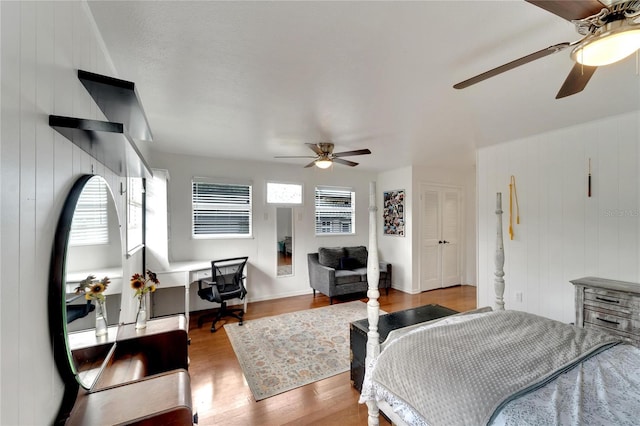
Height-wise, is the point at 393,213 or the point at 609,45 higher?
the point at 609,45

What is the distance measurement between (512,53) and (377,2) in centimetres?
101

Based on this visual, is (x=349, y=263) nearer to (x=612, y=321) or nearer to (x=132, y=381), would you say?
(x=612, y=321)

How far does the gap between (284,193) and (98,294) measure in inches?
150

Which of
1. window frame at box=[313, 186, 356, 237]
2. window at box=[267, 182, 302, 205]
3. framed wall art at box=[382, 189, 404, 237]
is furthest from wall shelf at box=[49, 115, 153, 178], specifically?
framed wall art at box=[382, 189, 404, 237]

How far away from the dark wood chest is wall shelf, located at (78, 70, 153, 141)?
6.91 ft

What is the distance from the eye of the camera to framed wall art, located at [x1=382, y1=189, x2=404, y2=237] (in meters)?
5.39

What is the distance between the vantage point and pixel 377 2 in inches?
49.3

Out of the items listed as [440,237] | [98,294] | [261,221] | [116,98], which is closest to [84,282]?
[98,294]

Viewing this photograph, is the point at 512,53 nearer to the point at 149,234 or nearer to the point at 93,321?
the point at 93,321

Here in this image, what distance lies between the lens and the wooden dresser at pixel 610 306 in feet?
7.80

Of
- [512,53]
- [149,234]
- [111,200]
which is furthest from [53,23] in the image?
[149,234]

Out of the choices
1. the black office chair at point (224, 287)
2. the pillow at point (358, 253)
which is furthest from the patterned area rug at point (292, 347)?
the pillow at point (358, 253)

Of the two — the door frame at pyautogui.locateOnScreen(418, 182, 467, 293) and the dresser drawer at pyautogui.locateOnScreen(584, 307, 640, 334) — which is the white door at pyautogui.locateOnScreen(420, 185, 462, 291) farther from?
the dresser drawer at pyautogui.locateOnScreen(584, 307, 640, 334)

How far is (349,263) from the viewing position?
505 cm
